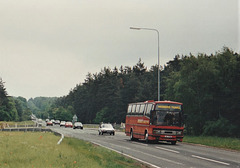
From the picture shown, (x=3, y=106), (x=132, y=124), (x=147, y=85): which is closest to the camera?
(x=132, y=124)

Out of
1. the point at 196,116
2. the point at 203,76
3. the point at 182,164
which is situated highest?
the point at 203,76

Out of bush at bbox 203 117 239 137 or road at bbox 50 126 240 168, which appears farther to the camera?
bush at bbox 203 117 239 137

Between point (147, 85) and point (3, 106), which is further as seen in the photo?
point (3, 106)

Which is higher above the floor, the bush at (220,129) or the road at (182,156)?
the bush at (220,129)

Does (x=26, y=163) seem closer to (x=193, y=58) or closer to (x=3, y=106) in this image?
(x=193, y=58)

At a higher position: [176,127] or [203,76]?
[203,76]

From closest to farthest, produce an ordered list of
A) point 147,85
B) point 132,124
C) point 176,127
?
point 176,127
point 132,124
point 147,85

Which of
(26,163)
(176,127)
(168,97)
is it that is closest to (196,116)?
(168,97)

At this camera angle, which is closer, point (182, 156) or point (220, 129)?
point (182, 156)

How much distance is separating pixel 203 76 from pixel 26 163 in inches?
1491

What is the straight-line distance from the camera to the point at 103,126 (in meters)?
48.0

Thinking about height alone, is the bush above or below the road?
above

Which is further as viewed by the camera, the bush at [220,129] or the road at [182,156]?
the bush at [220,129]

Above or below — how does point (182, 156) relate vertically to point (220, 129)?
below
